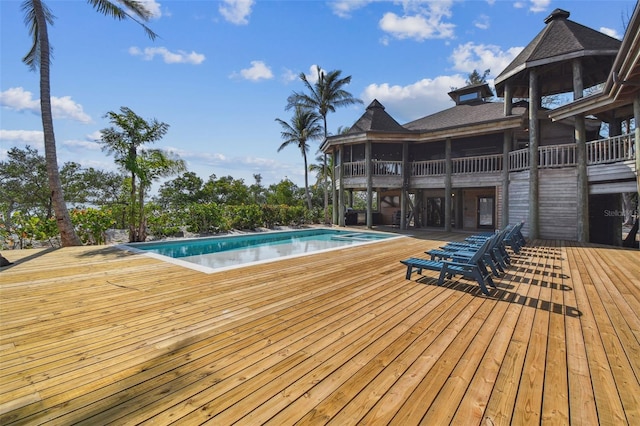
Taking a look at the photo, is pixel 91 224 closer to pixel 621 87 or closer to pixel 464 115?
pixel 621 87

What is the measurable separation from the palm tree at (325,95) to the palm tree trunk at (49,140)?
16.2 m

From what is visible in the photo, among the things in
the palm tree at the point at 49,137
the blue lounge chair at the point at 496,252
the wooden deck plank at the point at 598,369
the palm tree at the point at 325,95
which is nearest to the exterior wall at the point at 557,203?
the blue lounge chair at the point at 496,252

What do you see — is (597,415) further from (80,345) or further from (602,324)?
(80,345)

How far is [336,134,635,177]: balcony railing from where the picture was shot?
9531 mm

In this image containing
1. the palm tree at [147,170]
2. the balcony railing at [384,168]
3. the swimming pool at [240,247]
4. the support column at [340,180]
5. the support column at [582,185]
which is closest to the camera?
the swimming pool at [240,247]

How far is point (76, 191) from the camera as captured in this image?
73.3ft

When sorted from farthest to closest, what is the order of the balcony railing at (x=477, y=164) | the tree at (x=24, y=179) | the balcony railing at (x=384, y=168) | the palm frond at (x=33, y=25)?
the tree at (x=24, y=179), the balcony railing at (x=384, y=168), the balcony railing at (x=477, y=164), the palm frond at (x=33, y=25)

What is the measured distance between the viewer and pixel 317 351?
9.05 feet

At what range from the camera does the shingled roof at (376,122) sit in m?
16.5

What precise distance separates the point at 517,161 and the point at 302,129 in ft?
53.3

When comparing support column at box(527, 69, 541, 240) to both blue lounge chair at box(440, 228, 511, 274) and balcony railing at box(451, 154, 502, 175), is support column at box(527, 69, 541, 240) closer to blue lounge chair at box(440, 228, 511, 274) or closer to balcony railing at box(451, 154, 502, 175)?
balcony railing at box(451, 154, 502, 175)

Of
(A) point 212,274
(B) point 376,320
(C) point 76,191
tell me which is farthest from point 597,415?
(C) point 76,191

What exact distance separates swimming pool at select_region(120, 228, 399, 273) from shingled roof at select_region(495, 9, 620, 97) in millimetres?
9517

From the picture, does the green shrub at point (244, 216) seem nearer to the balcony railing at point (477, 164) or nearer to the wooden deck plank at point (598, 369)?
the balcony railing at point (477, 164)
